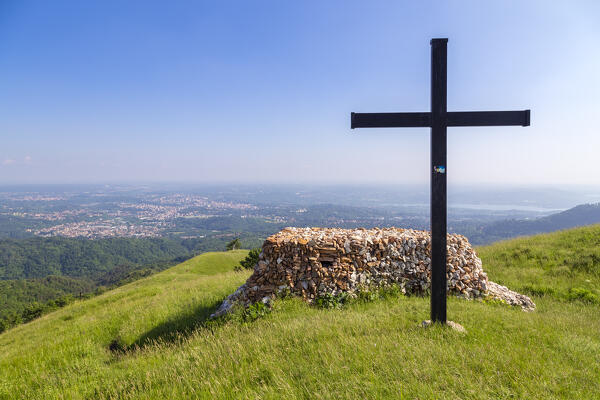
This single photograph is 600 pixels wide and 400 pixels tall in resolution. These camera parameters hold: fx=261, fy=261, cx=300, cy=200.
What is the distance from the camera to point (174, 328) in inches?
277

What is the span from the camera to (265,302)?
22.0 ft

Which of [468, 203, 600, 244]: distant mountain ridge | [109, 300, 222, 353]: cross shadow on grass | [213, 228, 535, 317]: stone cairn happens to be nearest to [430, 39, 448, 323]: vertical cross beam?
[213, 228, 535, 317]: stone cairn


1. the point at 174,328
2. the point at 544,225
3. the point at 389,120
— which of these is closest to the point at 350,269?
the point at 389,120

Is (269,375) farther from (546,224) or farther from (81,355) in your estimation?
(546,224)

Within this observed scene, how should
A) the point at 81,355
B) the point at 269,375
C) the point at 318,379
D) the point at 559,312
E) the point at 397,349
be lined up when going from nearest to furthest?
1. the point at 318,379
2. the point at 269,375
3. the point at 397,349
4. the point at 81,355
5. the point at 559,312

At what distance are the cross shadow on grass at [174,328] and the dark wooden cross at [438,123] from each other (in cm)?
506

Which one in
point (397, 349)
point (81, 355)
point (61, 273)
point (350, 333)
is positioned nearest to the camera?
point (397, 349)

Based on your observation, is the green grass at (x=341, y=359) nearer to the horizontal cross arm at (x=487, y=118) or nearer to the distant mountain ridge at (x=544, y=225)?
the horizontal cross arm at (x=487, y=118)

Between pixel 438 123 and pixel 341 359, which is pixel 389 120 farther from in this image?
pixel 341 359

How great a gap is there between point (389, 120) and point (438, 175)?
1.42 meters

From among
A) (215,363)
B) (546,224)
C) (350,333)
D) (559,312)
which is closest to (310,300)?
(350,333)

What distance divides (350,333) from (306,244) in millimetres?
3148

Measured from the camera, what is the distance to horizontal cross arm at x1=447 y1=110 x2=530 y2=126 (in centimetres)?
510

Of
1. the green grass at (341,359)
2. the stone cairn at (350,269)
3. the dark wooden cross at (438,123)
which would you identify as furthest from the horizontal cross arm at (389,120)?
the green grass at (341,359)
